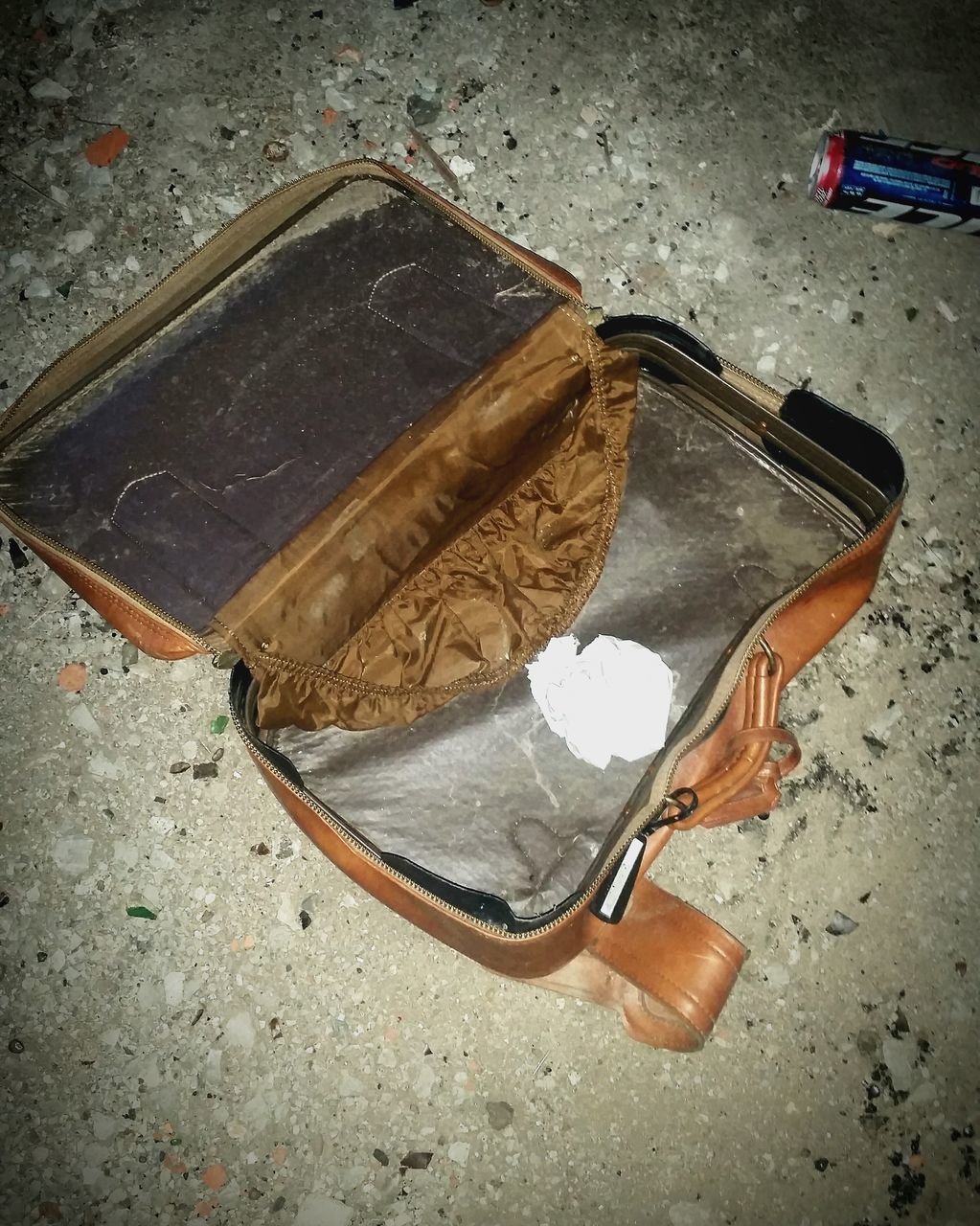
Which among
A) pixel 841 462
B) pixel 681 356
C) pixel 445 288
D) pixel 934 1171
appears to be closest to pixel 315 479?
pixel 445 288

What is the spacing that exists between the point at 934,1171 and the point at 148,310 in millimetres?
1195

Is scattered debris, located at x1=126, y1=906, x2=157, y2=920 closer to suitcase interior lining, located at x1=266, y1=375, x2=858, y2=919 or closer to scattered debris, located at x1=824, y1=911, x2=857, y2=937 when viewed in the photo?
suitcase interior lining, located at x1=266, y1=375, x2=858, y2=919

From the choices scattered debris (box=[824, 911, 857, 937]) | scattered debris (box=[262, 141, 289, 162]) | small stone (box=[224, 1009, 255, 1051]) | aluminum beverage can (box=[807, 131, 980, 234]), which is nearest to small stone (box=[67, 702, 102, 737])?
small stone (box=[224, 1009, 255, 1051])

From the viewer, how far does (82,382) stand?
2.15ft

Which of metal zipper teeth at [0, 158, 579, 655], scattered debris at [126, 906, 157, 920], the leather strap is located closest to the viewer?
metal zipper teeth at [0, 158, 579, 655]

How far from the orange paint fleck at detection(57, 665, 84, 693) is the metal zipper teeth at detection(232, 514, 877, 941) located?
0.29 meters

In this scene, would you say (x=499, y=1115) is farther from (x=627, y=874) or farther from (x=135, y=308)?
(x=135, y=308)

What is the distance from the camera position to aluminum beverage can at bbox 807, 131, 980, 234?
89 cm

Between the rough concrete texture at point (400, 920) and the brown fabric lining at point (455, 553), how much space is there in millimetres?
238

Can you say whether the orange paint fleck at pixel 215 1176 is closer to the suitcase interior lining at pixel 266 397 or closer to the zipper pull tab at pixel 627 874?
the zipper pull tab at pixel 627 874

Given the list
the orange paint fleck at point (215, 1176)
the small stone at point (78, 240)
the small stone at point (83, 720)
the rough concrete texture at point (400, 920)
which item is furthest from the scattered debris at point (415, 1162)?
the small stone at point (78, 240)

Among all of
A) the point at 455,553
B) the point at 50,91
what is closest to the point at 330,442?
the point at 455,553

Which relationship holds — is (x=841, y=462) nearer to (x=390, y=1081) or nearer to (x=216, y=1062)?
(x=390, y=1081)

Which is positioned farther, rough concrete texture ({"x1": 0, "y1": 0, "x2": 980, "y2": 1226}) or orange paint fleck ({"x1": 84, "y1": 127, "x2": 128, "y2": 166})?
orange paint fleck ({"x1": 84, "y1": 127, "x2": 128, "y2": 166})
